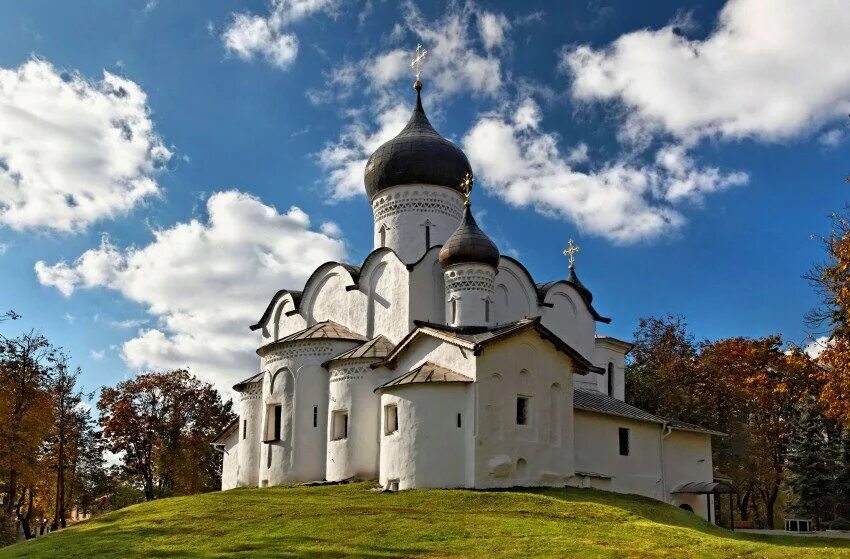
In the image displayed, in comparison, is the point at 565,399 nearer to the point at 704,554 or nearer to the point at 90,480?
the point at 704,554

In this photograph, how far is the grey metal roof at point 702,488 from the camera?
26.1 m

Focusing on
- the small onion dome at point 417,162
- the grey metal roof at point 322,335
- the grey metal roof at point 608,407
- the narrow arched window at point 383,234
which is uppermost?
the small onion dome at point 417,162

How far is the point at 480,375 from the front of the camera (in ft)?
68.7

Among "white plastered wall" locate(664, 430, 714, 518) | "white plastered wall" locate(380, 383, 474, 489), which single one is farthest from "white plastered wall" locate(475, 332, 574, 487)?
"white plastered wall" locate(664, 430, 714, 518)

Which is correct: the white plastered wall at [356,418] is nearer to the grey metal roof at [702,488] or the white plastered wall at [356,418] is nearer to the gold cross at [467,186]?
the gold cross at [467,186]

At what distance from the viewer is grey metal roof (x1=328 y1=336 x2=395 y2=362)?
23.9 metres

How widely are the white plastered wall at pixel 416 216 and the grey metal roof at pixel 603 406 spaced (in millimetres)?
6884

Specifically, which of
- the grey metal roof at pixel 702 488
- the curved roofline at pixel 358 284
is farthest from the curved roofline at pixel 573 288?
the grey metal roof at pixel 702 488

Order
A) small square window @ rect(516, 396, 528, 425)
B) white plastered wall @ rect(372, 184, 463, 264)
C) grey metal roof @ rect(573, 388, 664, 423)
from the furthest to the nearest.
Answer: white plastered wall @ rect(372, 184, 463, 264)
grey metal roof @ rect(573, 388, 664, 423)
small square window @ rect(516, 396, 528, 425)

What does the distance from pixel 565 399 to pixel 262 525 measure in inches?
390

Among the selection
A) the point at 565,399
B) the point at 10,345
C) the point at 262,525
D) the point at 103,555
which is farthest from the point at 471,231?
the point at 10,345

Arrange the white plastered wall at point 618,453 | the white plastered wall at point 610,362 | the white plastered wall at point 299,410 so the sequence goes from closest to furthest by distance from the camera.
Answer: the white plastered wall at point 299,410 → the white plastered wall at point 618,453 → the white plastered wall at point 610,362

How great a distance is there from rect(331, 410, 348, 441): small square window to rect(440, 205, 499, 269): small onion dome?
5.20 meters

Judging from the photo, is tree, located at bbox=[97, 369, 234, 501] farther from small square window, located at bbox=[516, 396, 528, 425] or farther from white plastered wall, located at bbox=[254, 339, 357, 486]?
small square window, located at bbox=[516, 396, 528, 425]
